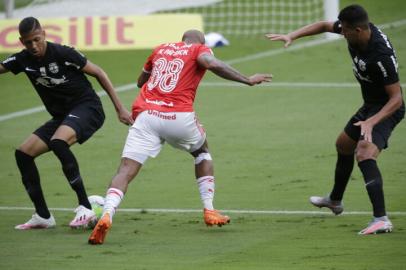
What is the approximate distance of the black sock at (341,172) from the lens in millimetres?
11484

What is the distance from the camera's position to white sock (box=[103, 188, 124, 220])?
33.3 feet

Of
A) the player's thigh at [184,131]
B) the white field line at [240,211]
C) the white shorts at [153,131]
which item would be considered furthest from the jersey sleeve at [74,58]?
the white field line at [240,211]

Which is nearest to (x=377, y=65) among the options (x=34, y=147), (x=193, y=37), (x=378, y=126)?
(x=378, y=126)

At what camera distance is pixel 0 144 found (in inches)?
679

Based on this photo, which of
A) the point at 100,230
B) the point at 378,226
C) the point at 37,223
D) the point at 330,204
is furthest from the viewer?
the point at 330,204

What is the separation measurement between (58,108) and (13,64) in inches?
25.7

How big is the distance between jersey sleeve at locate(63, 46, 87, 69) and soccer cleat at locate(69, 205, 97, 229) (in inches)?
57.8

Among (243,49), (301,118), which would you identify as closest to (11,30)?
(243,49)

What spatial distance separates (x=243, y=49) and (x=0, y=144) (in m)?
10.3

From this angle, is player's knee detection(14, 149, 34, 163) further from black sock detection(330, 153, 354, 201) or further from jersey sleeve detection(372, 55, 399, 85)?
jersey sleeve detection(372, 55, 399, 85)

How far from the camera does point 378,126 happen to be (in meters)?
10.8

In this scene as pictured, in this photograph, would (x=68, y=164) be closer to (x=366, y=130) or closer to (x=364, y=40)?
(x=366, y=130)

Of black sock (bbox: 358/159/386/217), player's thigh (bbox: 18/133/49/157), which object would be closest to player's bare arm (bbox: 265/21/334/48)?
black sock (bbox: 358/159/386/217)

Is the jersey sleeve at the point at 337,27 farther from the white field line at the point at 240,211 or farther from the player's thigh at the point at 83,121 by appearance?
the player's thigh at the point at 83,121
